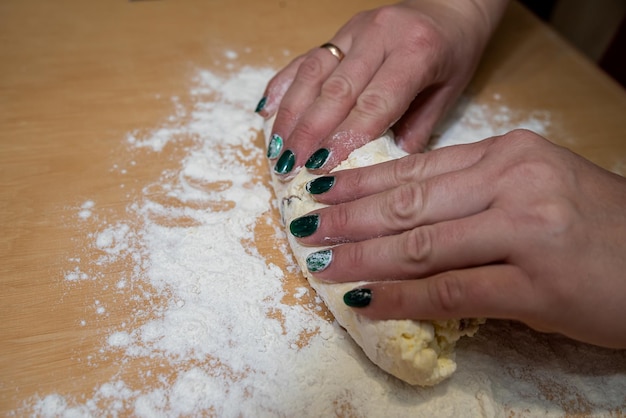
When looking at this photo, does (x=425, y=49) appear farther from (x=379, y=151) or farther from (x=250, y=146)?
(x=250, y=146)

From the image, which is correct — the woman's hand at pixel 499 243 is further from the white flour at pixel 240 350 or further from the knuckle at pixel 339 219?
the white flour at pixel 240 350

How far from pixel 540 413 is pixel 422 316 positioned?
1.20 feet

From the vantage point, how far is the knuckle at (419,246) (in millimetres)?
863

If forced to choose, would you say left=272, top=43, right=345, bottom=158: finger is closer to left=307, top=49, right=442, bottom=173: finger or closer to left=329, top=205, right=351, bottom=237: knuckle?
left=307, top=49, right=442, bottom=173: finger

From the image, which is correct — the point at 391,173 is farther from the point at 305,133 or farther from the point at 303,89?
the point at 303,89

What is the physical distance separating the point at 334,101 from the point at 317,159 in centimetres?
18

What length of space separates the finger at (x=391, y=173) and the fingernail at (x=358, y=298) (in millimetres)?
216

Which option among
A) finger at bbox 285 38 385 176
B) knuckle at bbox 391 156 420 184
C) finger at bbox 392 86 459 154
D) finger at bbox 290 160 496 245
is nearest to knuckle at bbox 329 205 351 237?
finger at bbox 290 160 496 245

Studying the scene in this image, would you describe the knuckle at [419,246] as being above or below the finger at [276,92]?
above

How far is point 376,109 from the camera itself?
118 cm

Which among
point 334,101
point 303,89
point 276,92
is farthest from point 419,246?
point 276,92

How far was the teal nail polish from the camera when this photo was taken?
1.05 meters

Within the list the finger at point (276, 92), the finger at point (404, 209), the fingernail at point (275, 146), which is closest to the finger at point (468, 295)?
the finger at point (404, 209)

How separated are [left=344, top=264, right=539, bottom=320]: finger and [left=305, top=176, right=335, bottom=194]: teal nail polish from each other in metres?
0.28
